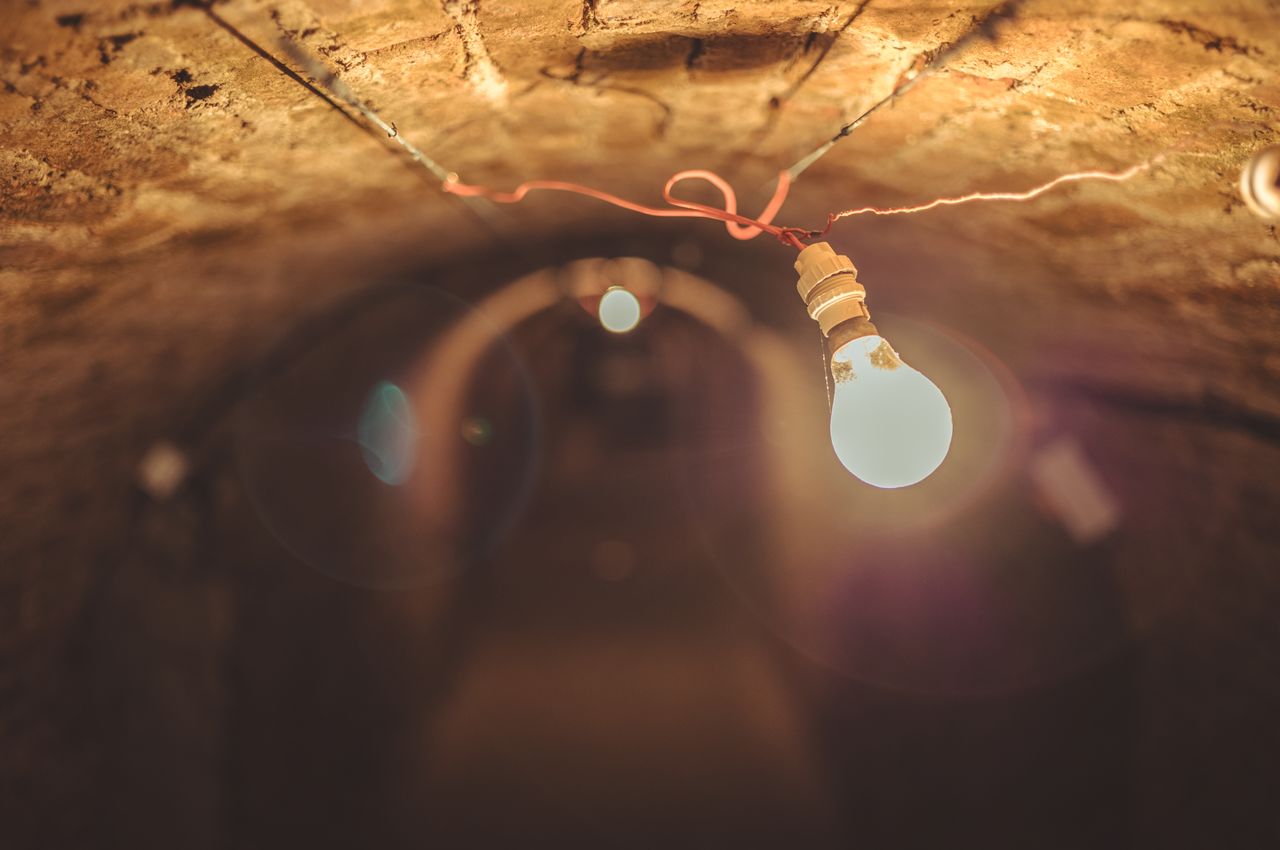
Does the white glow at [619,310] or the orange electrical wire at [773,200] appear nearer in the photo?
the orange electrical wire at [773,200]

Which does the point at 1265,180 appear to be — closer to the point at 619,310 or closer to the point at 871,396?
the point at 871,396

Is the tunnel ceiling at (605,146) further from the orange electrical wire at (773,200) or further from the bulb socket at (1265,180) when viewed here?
the bulb socket at (1265,180)

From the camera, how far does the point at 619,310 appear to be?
12.4 ft

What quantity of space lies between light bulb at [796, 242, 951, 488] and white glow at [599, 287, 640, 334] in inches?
100

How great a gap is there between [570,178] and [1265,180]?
5.45ft

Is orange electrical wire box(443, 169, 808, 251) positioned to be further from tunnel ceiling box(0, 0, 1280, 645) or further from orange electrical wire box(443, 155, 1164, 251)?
tunnel ceiling box(0, 0, 1280, 645)

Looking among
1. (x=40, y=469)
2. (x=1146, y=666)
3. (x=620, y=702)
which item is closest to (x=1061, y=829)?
(x=1146, y=666)

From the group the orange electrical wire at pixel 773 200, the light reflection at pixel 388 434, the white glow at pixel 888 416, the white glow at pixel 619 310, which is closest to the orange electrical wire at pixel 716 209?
the orange electrical wire at pixel 773 200

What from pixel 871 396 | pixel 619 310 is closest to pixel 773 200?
pixel 871 396

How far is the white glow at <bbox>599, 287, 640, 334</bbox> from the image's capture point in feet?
11.8

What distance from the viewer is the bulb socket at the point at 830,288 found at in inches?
40.5

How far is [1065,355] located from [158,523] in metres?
4.13

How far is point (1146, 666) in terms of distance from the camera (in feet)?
9.30

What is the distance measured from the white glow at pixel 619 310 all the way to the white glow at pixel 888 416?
2.60 m
